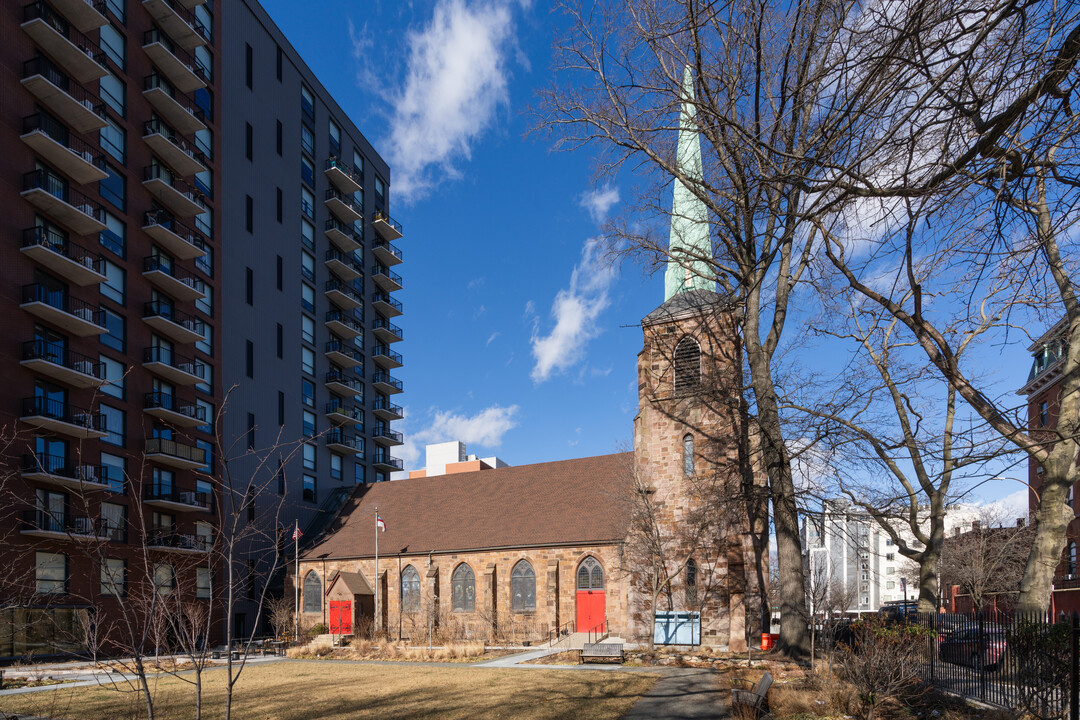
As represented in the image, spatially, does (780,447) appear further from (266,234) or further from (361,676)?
(266,234)

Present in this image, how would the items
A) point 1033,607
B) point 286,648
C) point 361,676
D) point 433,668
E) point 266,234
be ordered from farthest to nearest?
point 266,234 < point 286,648 < point 433,668 < point 361,676 < point 1033,607

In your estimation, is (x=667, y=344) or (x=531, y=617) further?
(x=531, y=617)

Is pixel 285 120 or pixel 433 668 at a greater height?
pixel 285 120

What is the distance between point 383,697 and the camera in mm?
18938

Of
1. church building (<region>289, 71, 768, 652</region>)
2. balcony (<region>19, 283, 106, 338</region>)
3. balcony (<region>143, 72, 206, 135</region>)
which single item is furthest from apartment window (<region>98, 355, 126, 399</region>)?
church building (<region>289, 71, 768, 652</region>)

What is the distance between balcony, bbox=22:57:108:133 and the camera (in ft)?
112

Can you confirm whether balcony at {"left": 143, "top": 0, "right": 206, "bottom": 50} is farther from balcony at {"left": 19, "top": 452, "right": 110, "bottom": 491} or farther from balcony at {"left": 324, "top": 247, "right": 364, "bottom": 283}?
balcony at {"left": 19, "top": 452, "right": 110, "bottom": 491}

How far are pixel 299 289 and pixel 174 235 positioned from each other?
13941 millimetres

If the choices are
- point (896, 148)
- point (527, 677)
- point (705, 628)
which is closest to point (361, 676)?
point (527, 677)

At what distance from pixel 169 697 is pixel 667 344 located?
24.5 metres

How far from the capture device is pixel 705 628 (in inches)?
1265

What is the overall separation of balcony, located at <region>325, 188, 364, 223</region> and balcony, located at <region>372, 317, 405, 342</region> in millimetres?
9563

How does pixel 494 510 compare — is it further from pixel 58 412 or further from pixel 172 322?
pixel 58 412

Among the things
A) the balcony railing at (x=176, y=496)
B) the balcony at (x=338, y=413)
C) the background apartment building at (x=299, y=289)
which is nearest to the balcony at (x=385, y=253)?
the background apartment building at (x=299, y=289)
